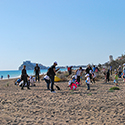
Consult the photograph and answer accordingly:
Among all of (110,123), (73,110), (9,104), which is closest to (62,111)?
(73,110)

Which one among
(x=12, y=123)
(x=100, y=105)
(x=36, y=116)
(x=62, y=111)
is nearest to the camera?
(x=12, y=123)

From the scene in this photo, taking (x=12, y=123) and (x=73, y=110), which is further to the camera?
(x=73, y=110)

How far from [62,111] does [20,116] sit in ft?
4.03

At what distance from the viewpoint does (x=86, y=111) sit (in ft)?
17.6

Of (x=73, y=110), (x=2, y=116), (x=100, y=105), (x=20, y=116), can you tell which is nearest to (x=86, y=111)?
(x=73, y=110)

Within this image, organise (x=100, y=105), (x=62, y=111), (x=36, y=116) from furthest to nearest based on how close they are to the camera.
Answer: (x=100, y=105) → (x=62, y=111) → (x=36, y=116)

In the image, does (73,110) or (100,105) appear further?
(100,105)

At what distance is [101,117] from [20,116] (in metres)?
2.08

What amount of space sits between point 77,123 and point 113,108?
5.84ft

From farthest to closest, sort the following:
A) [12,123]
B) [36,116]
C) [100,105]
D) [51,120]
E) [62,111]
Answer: [100,105] < [62,111] < [36,116] < [51,120] < [12,123]

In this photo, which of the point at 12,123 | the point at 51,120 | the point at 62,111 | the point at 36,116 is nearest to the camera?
the point at 12,123

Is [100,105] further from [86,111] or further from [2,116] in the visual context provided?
[2,116]

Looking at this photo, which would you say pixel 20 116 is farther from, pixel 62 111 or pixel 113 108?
Result: pixel 113 108

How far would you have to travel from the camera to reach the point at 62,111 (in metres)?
5.36
